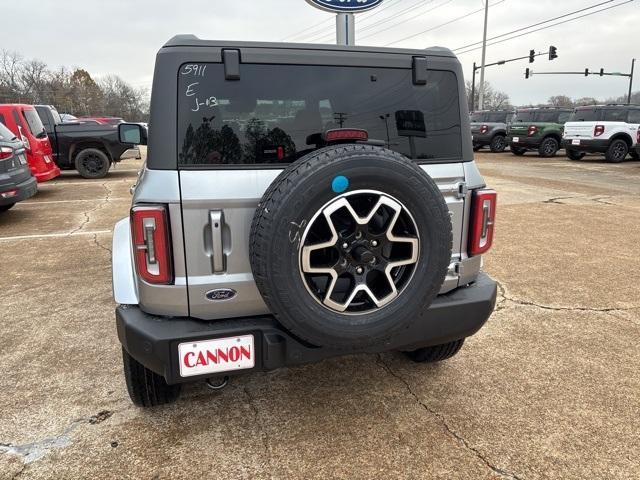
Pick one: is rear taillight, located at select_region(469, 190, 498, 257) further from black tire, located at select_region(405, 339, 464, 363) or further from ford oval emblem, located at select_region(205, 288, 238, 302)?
ford oval emblem, located at select_region(205, 288, 238, 302)

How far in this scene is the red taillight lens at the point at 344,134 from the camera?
2184 millimetres

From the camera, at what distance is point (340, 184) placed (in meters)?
1.94

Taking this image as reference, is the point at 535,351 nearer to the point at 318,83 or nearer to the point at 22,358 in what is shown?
the point at 318,83

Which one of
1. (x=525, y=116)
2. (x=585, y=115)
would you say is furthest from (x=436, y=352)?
(x=525, y=116)

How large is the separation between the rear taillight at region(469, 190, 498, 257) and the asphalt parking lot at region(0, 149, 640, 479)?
35.0 inches

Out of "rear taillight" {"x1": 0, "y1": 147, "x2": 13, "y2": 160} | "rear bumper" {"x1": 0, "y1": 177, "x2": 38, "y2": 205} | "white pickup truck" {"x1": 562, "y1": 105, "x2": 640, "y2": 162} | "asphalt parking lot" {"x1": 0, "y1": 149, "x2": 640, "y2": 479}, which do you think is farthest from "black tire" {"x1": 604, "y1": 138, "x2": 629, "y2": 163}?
"rear taillight" {"x1": 0, "y1": 147, "x2": 13, "y2": 160}

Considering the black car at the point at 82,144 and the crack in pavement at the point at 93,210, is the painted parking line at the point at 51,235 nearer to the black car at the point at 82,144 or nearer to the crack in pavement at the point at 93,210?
the crack in pavement at the point at 93,210

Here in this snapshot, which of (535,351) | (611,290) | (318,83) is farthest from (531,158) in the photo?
(318,83)

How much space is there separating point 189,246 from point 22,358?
6.29 ft

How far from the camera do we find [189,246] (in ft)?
6.90

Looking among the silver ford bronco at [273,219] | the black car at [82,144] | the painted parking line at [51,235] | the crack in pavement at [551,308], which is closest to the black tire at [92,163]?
the black car at [82,144]

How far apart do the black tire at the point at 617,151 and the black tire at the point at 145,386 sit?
1750 cm

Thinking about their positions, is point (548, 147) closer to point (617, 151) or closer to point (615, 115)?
point (617, 151)

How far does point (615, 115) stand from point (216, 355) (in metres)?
17.8
